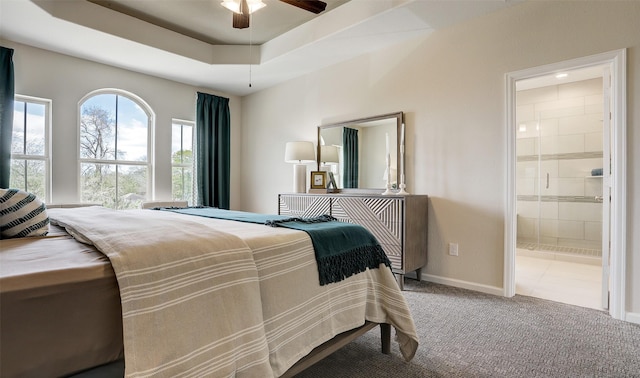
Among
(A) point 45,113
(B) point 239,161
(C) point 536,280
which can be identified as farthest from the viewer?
(B) point 239,161

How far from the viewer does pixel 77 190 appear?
3803 mm

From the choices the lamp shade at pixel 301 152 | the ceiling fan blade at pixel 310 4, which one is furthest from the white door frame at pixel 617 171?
the lamp shade at pixel 301 152

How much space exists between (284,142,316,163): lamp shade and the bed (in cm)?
260

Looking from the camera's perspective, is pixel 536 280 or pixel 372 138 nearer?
pixel 536 280

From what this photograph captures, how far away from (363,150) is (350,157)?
210 millimetres

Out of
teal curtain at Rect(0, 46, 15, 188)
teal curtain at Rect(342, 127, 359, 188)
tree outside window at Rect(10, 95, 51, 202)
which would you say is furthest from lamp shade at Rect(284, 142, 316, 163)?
teal curtain at Rect(0, 46, 15, 188)

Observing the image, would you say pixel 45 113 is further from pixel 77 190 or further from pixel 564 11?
pixel 564 11

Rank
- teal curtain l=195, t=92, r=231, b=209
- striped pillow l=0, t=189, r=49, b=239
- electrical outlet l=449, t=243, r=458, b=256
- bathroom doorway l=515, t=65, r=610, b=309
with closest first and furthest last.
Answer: striped pillow l=0, t=189, r=49, b=239 < electrical outlet l=449, t=243, r=458, b=256 < bathroom doorway l=515, t=65, r=610, b=309 < teal curtain l=195, t=92, r=231, b=209

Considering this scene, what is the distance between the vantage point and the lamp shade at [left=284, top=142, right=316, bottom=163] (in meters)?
4.03

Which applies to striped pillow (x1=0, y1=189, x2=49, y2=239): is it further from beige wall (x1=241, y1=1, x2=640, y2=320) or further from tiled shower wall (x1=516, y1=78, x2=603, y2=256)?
tiled shower wall (x1=516, y1=78, x2=603, y2=256)

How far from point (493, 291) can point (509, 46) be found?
222 cm

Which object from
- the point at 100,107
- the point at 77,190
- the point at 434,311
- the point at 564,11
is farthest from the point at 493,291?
the point at 100,107

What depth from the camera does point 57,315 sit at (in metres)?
0.81

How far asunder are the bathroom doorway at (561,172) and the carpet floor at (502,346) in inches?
66.4
